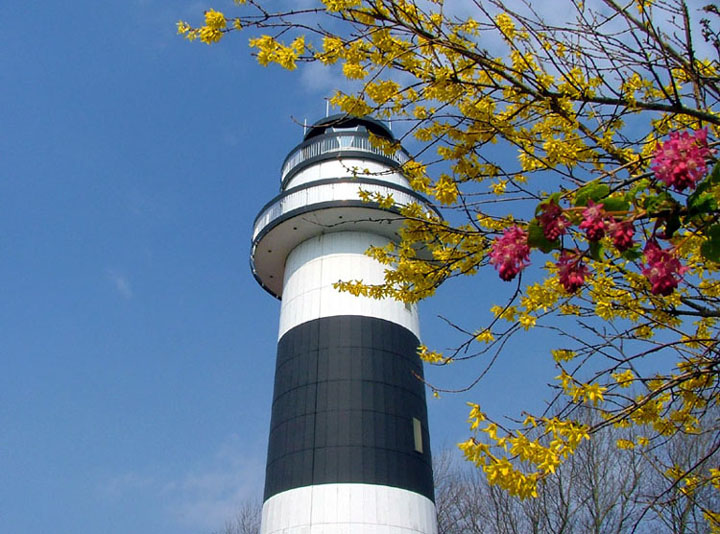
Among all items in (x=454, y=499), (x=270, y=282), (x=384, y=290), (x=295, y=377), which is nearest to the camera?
(x=384, y=290)

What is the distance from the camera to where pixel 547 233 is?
236 centimetres

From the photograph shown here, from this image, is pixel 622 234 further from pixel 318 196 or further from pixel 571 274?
pixel 318 196

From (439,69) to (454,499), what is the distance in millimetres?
18625

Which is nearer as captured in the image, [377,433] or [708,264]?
[708,264]

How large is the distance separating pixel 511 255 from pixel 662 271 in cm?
53

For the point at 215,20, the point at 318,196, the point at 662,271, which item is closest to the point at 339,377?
the point at 318,196

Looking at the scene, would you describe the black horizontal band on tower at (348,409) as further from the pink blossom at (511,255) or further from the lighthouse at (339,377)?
the pink blossom at (511,255)

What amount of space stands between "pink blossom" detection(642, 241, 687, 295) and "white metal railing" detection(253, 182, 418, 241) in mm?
11501

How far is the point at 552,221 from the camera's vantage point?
2361mm

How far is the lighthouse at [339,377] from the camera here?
36.6ft

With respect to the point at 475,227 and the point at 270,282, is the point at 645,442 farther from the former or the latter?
the point at 270,282

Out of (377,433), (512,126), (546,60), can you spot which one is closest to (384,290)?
(512,126)

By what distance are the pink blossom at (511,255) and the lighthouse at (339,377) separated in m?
7.25

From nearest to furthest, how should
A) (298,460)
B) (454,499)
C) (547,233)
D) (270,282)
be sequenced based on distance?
(547,233)
(298,460)
(270,282)
(454,499)
